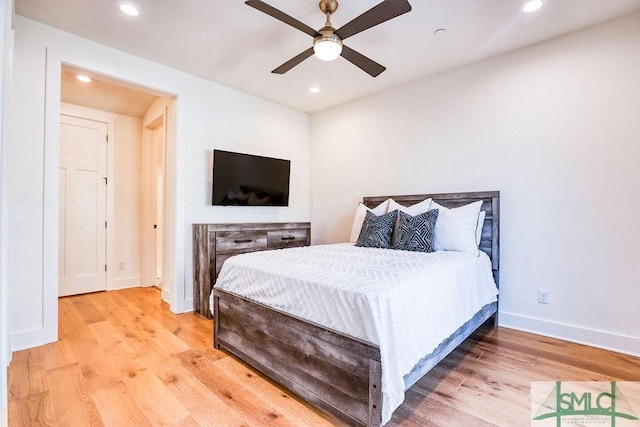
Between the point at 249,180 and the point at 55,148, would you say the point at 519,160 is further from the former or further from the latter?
the point at 55,148

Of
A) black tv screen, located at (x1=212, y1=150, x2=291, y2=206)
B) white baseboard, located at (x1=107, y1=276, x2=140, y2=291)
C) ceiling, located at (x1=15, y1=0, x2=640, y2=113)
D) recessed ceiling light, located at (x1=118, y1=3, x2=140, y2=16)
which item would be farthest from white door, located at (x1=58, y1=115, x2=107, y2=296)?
recessed ceiling light, located at (x1=118, y1=3, x2=140, y2=16)

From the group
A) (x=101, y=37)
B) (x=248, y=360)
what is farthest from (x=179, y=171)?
(x=248, y=360)

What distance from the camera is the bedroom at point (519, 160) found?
2.36m

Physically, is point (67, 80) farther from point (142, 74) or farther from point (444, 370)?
point (444, 370)

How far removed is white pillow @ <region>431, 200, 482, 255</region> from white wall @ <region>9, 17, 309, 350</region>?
2.36 m

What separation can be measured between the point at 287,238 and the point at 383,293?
8.40 ft

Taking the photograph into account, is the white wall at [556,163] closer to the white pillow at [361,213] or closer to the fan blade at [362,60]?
the white pillow at [361,213]

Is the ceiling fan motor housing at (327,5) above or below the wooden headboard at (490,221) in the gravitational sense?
above

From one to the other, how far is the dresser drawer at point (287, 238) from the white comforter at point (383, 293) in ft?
4.08

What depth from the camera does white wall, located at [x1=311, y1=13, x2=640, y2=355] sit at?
2338 millimetres

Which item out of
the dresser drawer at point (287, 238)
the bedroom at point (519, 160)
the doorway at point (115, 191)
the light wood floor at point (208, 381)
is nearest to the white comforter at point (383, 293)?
the light wood floor at point (208, 381)

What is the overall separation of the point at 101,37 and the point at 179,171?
1.34 m

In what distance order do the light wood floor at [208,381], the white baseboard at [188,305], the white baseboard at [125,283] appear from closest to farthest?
the light wood floor at [208,381]
the white baseboard at [188,305]
the white baseboard at [125,283]

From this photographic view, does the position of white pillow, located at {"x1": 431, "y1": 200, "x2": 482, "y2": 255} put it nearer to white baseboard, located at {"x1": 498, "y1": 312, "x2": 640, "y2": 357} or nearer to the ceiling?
white baseboard, located at {"x1": 498, "y1": 312, "x2": 640, "y2": 357}
